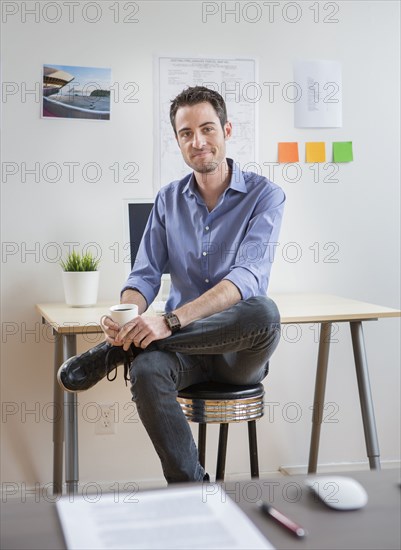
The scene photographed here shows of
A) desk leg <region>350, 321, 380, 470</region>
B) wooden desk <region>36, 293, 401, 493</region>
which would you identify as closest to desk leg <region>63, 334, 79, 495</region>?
wooden desk <region>36, 293, 401, 493</region>

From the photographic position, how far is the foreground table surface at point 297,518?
921 mm

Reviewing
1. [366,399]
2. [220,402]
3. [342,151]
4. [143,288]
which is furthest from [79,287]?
[342,151]

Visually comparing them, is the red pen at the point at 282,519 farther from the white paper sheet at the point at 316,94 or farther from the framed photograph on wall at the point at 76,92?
the white paper sheet at the point at 316,94

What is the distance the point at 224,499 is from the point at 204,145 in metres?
1.61

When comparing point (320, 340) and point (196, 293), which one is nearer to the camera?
point (196, 293)

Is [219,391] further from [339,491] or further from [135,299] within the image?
[339,491]

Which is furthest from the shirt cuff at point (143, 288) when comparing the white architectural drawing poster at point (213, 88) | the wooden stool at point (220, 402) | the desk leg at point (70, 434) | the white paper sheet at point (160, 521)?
the white paper sheet at point (160, 521)

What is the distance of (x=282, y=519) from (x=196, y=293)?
1.56 meters

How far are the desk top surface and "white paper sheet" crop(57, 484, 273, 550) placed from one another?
1224 mm

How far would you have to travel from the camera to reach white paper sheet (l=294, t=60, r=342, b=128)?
3061 mm

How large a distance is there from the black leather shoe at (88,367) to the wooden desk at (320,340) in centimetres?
14

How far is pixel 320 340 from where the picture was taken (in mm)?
3041

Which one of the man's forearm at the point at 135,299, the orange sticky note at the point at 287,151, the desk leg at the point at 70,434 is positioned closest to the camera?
the desk leg at the point at 70,434

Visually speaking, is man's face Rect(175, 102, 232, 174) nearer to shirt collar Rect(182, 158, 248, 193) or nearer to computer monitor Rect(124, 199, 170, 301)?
shirt collar Rect(182, 158, 248, 193)
